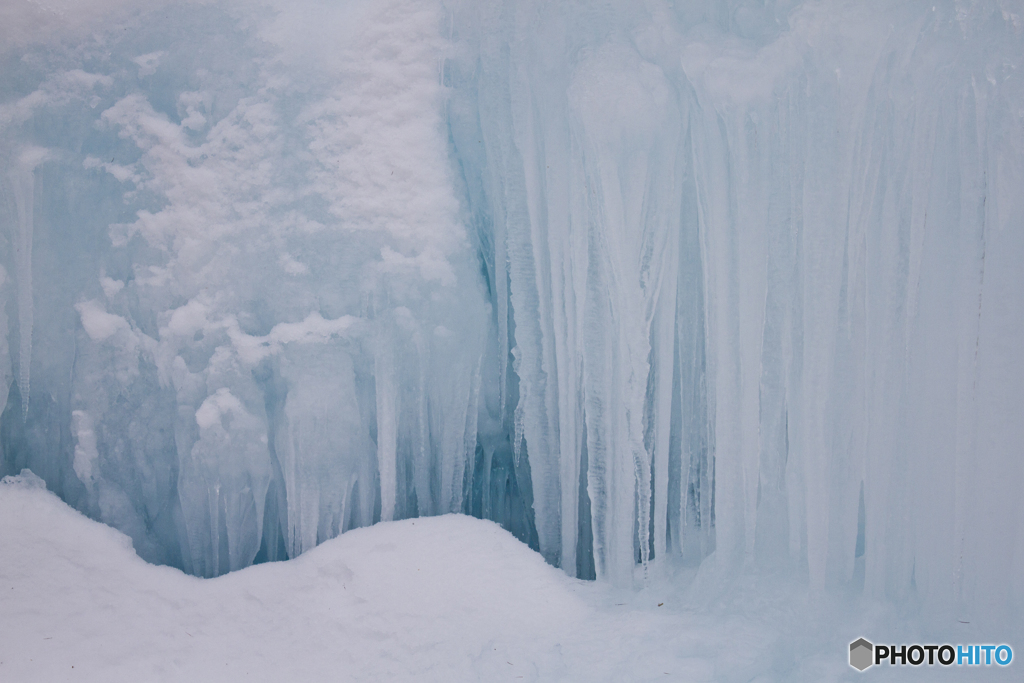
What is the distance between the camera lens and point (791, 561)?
308 cm

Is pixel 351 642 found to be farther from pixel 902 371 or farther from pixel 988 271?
pixel 988 271

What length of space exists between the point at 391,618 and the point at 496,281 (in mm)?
1556

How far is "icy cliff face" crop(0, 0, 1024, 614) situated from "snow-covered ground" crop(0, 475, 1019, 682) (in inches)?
8.2

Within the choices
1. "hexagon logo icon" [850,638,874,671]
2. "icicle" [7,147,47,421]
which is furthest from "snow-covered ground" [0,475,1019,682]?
"icicle" [7,147,47,421]

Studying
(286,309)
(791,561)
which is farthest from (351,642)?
(791,561)

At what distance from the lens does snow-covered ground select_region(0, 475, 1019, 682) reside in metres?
2.73

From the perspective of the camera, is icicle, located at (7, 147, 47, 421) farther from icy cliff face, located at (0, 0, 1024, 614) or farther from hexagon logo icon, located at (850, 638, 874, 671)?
hexagon logo icon, located at (850, 638, 874, 671)

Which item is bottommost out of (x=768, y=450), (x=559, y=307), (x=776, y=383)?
(x=768, y=450)

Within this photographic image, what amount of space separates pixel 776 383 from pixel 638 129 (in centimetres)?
118

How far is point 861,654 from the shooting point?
264cm

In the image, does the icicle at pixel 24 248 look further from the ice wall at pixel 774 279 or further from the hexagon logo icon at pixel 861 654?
the hexagon logo icon at pixel 861 654

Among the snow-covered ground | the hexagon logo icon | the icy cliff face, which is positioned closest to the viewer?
the hexagon logo icon

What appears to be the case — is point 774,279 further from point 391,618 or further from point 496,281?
point 391,618

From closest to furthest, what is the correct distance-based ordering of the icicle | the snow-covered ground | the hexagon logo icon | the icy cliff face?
the hexagon logo icon, the snow-covered ground, the icy cliff face, the icicle
